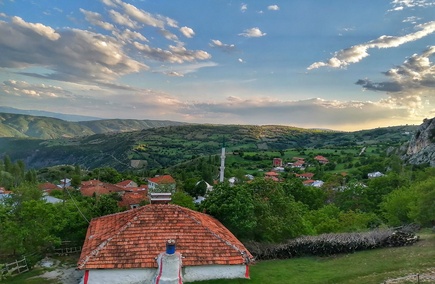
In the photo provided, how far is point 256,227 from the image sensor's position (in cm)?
2241

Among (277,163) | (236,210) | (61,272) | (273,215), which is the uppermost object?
(236,210)

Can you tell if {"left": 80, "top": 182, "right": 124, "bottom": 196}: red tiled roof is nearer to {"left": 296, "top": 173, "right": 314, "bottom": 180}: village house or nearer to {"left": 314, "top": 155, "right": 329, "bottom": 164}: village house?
{"left": 296, "top": 173, "right": 314, "bottom": 180}: village house

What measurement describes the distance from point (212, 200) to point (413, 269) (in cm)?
1200

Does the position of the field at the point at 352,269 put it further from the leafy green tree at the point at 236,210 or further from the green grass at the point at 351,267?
the leafy green tree at the point at 236,210

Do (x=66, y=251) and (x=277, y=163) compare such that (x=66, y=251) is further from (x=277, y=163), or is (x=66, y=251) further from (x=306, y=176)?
(x=277, y=163)

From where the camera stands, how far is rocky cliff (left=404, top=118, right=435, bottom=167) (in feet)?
266

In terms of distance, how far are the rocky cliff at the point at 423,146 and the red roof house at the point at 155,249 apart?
239 ft

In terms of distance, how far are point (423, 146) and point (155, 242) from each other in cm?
9319

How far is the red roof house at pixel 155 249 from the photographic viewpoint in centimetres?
1541

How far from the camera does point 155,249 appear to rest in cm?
1630

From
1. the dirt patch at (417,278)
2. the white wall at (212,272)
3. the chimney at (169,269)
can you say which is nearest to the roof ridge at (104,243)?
the white wall at (212,272)

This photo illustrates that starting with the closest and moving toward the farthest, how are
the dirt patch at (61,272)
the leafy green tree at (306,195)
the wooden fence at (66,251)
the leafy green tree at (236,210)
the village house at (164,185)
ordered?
the dirt patch at (61,272)
the leafy green tree at (236,210)
the wooden fence at (66,251)
the village house at (164,185)
the leafy green tree at (306,195)

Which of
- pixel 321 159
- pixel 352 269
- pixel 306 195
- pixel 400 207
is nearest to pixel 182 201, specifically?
pixel 352 269

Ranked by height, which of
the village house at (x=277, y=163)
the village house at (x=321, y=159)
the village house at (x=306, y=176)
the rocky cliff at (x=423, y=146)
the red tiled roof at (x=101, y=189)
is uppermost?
the rocky cliff at (x=423, y=146)
